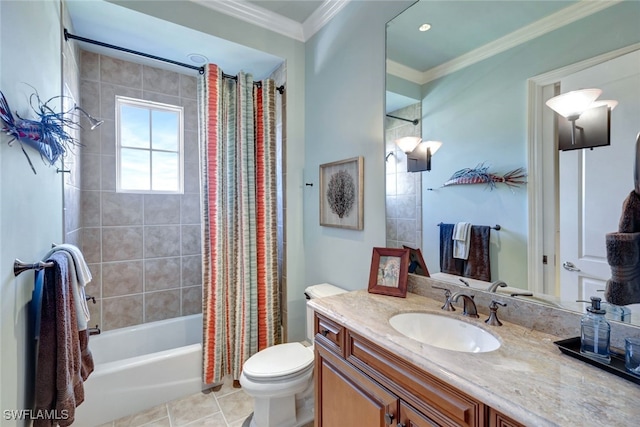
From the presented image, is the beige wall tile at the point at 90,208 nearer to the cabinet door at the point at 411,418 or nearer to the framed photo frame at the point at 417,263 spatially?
the framed photo frame at the point at 417,263

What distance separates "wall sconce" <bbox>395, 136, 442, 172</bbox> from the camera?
4.81 feet

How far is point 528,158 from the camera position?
1123mm

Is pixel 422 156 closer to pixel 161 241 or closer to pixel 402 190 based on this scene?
pixel 402 190

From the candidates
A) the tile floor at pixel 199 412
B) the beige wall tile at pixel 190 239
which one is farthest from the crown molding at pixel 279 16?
the tile floor at pixel 199 412

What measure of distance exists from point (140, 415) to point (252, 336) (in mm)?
836

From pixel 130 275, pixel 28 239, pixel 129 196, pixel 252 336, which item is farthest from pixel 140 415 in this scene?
pixel 129 196

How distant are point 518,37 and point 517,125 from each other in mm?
357

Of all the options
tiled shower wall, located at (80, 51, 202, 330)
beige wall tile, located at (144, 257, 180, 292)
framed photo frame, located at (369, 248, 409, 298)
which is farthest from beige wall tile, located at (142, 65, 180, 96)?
framed photo frame, located at (369, 248, 409, 298)

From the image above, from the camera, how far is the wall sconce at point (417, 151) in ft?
4.81

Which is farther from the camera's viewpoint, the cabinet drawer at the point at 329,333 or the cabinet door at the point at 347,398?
the cabinet drawer at the point at 329,333

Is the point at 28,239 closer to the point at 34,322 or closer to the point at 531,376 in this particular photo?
the point at 34,322

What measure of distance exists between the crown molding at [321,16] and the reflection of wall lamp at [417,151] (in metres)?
1.12

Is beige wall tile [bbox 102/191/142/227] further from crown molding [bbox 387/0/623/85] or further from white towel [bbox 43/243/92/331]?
crown molding [bbox 387/0/623/85]

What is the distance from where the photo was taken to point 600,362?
2.52 ft
